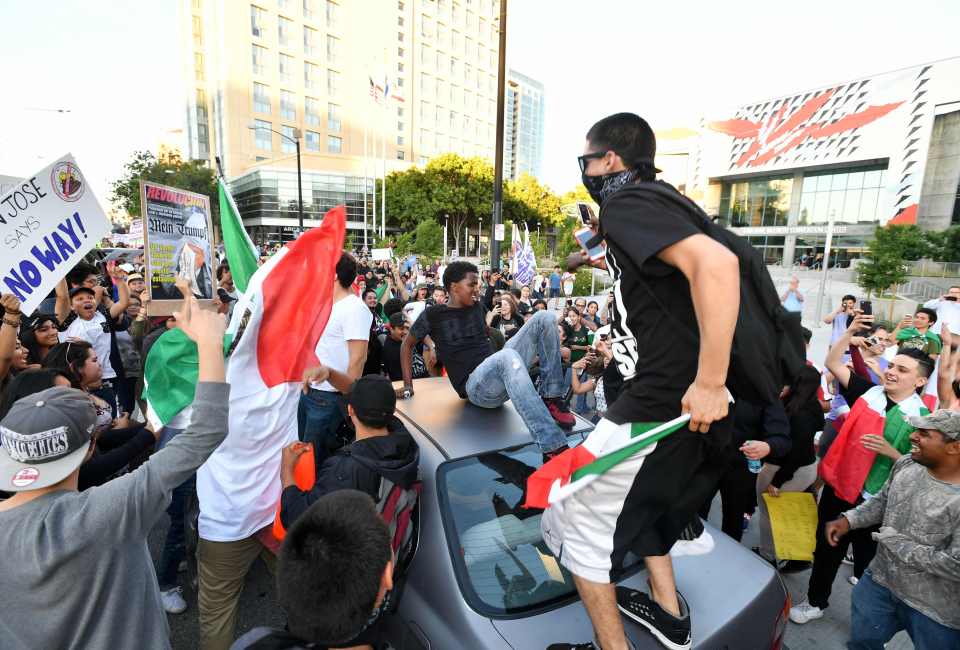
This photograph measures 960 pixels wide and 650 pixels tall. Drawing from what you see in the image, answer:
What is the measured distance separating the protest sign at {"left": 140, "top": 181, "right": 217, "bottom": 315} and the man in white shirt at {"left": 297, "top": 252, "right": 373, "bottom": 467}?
86 centimetres

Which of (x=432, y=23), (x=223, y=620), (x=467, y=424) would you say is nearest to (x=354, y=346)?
(x=467, y=424)

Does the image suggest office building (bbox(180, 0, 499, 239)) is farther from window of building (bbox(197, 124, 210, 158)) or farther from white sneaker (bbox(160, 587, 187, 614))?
white sneaker (bbox(160, 587, 187, 614))

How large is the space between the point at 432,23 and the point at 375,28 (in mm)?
9288

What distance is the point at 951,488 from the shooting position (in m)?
2.23

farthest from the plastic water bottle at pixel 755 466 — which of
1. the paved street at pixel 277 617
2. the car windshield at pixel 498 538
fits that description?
the car windshield at pixel 498 538

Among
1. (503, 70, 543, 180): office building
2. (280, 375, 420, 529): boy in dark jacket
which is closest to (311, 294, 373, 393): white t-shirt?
(280, 375, 420, 529): boy in dark jacket

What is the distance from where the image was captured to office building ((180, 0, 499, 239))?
5619 centimetres

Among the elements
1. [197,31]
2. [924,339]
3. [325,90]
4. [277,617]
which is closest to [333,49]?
[325,90]

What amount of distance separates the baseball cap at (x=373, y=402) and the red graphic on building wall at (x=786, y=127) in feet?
156

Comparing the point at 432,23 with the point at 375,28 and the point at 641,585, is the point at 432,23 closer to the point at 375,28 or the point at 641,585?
the point at 375,28

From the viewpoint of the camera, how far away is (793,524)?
3.40 m

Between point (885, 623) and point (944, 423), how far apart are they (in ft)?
3.64

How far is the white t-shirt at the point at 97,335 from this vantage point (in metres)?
4.99

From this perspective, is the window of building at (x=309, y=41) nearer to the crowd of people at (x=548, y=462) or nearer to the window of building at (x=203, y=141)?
the window of building at (x=203, y=141)
